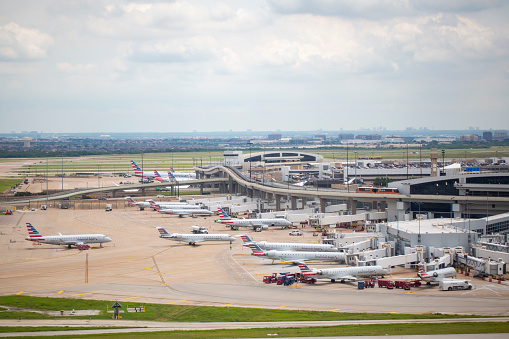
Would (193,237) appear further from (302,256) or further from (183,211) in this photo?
(183,211)

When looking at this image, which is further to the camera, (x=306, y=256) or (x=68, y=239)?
(x=68, y=239)

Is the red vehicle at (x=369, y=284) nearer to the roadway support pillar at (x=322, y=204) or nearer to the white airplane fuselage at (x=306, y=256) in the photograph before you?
the white airplane fuselage at (x=306, y=256)

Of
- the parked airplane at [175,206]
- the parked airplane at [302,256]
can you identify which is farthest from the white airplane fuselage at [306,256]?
the parked airplane at [175,206]

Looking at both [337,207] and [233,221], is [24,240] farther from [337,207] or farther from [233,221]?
[337,207]

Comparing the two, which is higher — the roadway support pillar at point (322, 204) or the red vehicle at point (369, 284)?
the roadway support pillar at point (322, 204)

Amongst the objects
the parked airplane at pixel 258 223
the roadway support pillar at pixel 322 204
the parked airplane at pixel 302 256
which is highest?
the roadway support pillar at pixel 322 204

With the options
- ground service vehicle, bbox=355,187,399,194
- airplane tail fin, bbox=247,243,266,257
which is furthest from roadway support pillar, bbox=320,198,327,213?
airplane tail fin, bbox=247,243,266,257

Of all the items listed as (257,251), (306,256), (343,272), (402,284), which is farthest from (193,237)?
(402,284)

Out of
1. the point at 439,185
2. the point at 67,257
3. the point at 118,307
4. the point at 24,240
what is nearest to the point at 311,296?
the point at 118,307
